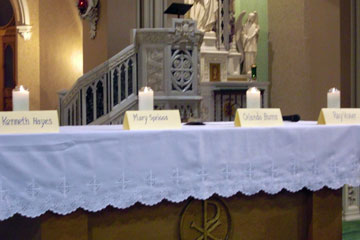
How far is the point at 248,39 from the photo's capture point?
10.3 m

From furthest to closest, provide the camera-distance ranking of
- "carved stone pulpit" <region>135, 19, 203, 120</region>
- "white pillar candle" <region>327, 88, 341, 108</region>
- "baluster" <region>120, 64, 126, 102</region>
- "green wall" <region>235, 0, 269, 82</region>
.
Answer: "green wall" <region>235, 0, 269, 82</region>, "baluster" <region>120, 64, 126, 102</region>, "carved stone pulpit" <region>135, 19, 203, 120</region>, "white pillar candle" <region>327, 88, 341, 108</region>

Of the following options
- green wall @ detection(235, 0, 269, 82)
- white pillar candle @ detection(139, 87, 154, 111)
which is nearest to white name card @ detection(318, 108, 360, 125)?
white pillar candle @ detection(139, 87, 154, 111)

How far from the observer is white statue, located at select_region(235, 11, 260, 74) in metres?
10.3

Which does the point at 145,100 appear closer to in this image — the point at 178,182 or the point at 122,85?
the point at 178,182

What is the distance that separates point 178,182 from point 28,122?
750mm

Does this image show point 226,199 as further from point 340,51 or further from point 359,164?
point 340,51

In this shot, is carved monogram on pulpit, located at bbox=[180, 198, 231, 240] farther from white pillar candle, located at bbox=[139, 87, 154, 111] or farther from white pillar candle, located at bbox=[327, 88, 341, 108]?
white pillar candle, located at bbox=[327, 88, 341, 108]

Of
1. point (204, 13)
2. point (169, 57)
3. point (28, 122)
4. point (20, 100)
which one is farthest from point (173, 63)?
point (28, 122)

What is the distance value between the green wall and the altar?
8547 millimetres

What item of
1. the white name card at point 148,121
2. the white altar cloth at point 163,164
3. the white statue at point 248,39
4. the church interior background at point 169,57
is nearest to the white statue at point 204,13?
the church interior background at point 169,57

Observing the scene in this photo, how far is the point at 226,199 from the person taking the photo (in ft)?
9.01

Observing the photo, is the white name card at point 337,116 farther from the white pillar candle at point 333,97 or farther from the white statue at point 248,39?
the white statue at point 248,39

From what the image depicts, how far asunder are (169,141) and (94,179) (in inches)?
15.7

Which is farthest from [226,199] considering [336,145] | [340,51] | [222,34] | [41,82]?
[41,82]
